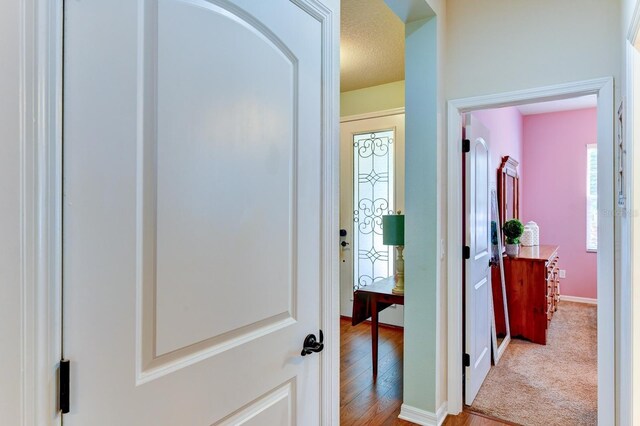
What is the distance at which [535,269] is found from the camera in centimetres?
366

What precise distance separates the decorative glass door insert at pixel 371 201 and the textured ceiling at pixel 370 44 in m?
0.61

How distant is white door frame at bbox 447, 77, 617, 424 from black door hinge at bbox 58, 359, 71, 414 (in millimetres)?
2159

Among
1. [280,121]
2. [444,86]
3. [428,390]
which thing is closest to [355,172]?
[444,86]

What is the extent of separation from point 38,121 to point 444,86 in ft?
7.57

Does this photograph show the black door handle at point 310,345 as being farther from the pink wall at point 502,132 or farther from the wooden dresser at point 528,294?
the wooden dresser at point 528,294

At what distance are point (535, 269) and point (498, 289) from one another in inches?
16.7

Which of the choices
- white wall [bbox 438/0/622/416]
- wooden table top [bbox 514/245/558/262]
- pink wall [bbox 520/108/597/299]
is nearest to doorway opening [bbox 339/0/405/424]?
white wall [bbox 438/0/622/416]

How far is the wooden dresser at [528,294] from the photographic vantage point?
3652mm

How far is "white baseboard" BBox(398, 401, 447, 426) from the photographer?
227 cm

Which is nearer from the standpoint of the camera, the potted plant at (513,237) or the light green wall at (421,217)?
the light green wall at (421,217)

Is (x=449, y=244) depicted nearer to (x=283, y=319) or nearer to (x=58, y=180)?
(x=283, y=319)

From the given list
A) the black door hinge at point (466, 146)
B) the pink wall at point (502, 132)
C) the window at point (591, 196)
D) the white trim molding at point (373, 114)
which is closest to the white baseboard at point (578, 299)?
the window at point (591, 196)

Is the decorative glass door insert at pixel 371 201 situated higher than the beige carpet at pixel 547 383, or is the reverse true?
the decorative glass door insert at pixel 371 201

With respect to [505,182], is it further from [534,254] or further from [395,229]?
[395,229]
